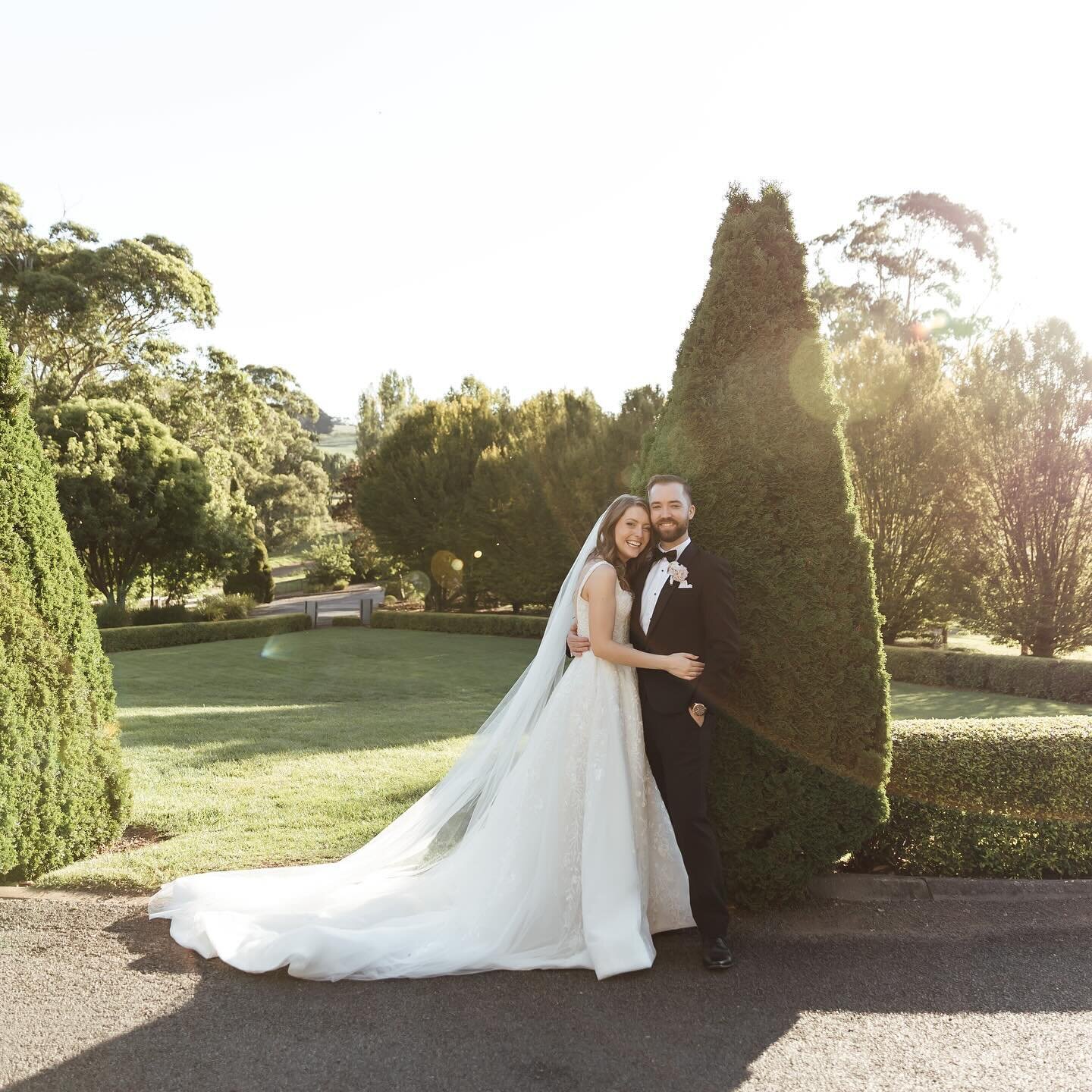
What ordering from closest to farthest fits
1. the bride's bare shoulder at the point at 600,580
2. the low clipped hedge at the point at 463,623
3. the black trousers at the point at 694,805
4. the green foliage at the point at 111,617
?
the black trousers at the point at 694,805, the bride's bare shoulder at the point at 600,580, the green foliage at the point at 111,617, the low clipped hedge at the point at 463,623

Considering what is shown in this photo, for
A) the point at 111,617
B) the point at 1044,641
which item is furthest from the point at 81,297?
the point at 1044,641

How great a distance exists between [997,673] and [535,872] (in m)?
18.2

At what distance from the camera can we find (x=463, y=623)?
31.2 m

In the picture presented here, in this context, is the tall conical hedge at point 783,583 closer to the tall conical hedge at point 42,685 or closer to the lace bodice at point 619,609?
the lace bodice at point 619,609

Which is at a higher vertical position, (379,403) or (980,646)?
(379,403)

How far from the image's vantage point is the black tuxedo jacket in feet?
14.9

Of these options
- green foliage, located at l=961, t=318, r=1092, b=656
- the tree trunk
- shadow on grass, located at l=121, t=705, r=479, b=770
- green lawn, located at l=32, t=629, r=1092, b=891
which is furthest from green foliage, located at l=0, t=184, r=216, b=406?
the tree trunk

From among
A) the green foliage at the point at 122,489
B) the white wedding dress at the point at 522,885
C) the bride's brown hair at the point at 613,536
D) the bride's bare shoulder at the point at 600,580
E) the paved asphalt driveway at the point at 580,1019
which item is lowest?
the paved asphalt driveway at the point at 580,1019

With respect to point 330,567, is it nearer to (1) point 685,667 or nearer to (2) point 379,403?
(2) point 379,403

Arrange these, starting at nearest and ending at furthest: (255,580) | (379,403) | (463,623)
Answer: (463,623) < (255,580) < (379,403)

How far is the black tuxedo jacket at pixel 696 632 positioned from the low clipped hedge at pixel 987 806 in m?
1.88

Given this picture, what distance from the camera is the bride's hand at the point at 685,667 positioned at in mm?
4508

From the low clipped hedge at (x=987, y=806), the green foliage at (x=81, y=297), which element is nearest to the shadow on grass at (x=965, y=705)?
the low clipped hedge at (x=987, y=806)

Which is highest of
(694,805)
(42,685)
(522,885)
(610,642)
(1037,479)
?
(1037,479)
